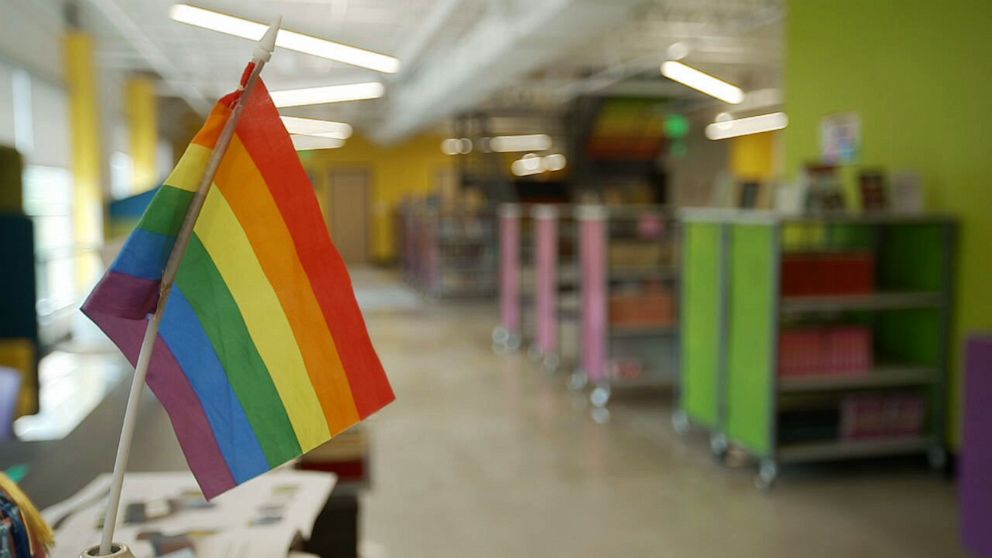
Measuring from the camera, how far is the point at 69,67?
4.75 m

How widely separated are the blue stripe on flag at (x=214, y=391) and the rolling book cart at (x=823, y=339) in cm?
344

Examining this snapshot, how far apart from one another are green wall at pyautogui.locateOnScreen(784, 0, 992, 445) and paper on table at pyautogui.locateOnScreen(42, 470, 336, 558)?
390 centimetres

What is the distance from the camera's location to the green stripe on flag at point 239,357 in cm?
97

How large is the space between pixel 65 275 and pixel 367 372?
6.55m

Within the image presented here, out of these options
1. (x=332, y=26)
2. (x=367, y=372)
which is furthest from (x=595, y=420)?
(x=367, y=372)

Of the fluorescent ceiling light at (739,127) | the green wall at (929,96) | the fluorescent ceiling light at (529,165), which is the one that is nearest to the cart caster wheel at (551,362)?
the green wall at (929,96)

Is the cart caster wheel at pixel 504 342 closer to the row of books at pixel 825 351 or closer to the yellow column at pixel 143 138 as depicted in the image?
the yellow column at pixel 143 138

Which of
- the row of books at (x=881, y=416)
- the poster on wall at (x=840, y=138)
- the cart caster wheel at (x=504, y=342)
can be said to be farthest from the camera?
the cart caster wheel at (x=504, y=342)

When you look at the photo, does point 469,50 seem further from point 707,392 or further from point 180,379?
point 180,379

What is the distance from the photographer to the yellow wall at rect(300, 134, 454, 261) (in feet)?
66.0

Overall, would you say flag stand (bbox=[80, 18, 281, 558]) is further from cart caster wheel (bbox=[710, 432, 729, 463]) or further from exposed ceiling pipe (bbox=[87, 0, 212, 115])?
cart caster wheel (bbox=[710, 432, 729, 463])

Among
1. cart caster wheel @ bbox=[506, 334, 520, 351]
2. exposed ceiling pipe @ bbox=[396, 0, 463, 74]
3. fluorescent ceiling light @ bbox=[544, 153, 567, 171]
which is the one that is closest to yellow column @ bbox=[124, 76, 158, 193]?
exposed ceiling pipe @ bbox=[396, 0, 463, 74]

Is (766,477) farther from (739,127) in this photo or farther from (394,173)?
(394,173)

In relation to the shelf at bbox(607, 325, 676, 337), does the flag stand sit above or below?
above
